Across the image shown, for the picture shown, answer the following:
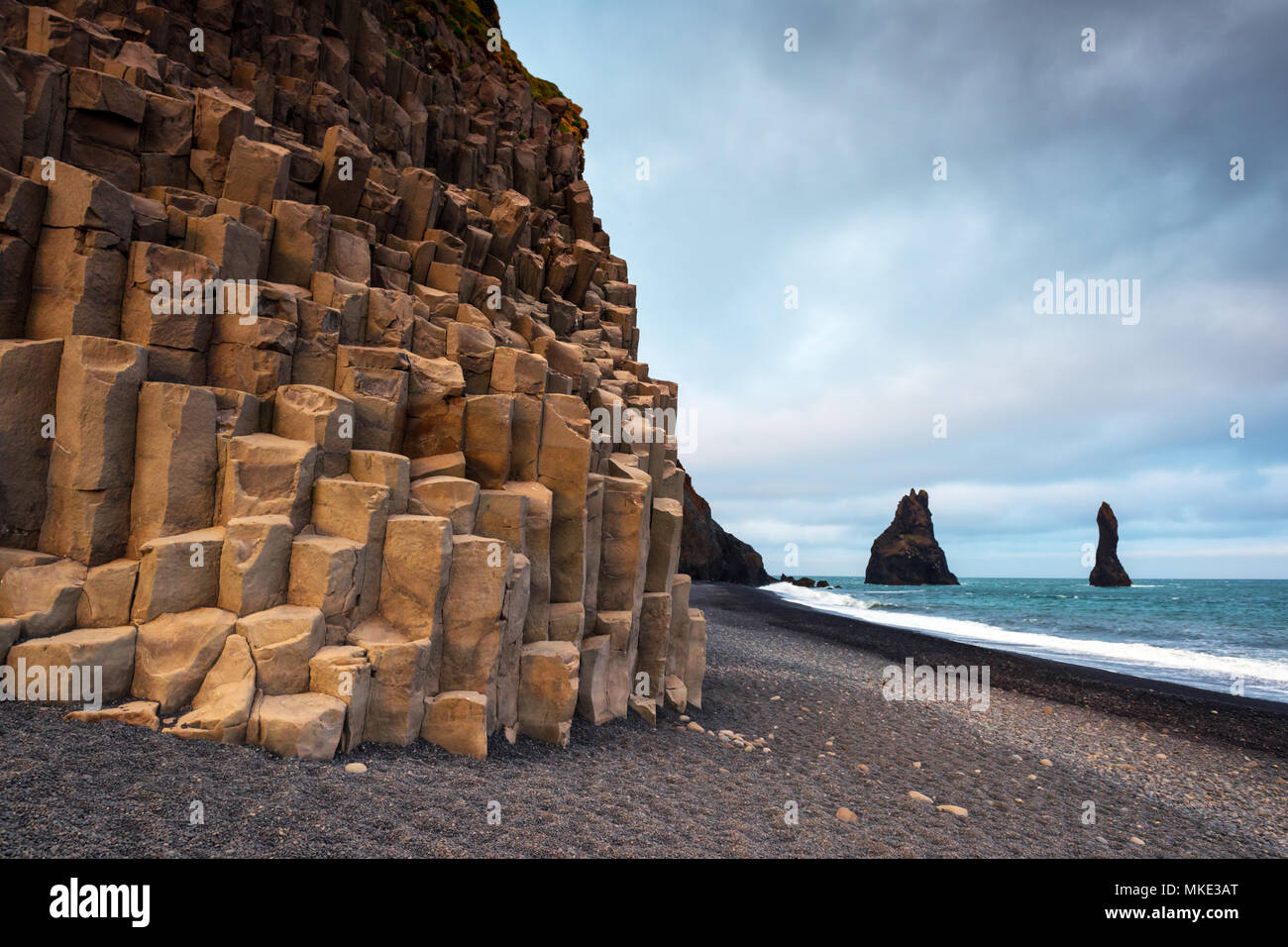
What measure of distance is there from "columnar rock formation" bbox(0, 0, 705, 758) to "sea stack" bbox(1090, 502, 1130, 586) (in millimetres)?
119894

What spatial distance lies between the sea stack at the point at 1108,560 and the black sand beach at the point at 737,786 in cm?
10512

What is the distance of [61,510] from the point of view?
8.41 meters

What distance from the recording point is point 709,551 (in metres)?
79.2

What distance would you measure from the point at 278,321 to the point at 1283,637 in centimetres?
5734

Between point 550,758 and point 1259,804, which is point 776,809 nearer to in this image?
point 550,758

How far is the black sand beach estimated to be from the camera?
6.10m

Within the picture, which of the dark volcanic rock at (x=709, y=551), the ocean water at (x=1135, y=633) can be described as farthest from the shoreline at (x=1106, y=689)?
the dark volcanic rock at (x=709, y=551)

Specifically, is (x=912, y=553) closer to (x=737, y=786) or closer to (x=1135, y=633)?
(x=1135, y=633)

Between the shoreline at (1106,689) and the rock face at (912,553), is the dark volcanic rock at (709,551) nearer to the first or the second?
the shoreline at (1106,689)

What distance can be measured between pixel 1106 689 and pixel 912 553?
10529cm

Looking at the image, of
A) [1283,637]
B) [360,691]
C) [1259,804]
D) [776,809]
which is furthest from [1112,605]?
[360,691]

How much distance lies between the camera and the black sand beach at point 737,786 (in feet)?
20.0

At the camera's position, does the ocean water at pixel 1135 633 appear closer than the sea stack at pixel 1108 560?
Yes
